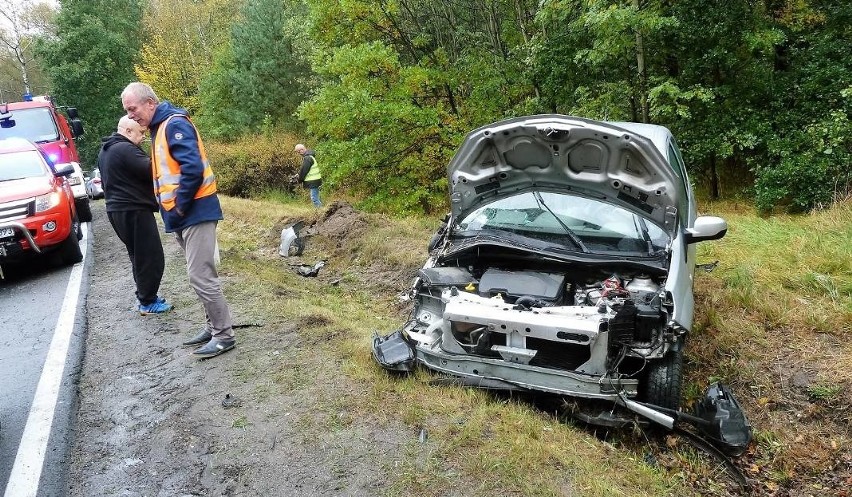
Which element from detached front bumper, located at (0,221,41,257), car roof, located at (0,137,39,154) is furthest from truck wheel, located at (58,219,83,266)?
car roof, located at (0,137,39,154)

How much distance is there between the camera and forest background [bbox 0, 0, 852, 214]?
32.4 ft

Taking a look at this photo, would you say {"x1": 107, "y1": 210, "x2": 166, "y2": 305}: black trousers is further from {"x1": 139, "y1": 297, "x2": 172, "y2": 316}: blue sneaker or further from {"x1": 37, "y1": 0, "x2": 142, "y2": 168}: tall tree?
{"x1": 37, "y1": 0, "x2": 142, "y2": 168}: tall tree

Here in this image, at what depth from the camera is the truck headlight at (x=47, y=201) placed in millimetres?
7281

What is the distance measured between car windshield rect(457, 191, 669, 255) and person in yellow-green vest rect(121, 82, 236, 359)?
80.2 inches

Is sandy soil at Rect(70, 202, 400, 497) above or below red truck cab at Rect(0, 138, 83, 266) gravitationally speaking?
below

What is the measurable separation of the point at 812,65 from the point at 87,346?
470 inches

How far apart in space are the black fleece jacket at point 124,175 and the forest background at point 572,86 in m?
7.72

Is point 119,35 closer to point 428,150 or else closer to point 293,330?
point 428,150

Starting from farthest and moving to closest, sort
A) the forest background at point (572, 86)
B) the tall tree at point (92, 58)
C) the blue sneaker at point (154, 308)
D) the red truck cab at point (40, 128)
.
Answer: the tall tree at point (92, 58)
the red truck cab at point (40, 128)
the forest background at point (572, 86)
the blue sneaker at point (154, 308)

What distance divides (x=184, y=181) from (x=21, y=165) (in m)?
5.76

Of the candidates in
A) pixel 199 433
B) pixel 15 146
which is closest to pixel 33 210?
pixel 15 146

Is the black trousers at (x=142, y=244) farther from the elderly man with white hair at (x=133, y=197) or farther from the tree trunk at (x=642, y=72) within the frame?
the tree trunk at (x=642, y=72)

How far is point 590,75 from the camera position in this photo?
12.3 m

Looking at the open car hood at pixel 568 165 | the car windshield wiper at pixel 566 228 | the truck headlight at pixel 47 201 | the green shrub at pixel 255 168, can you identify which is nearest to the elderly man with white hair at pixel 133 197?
the truck headlight at pixel 47 201
